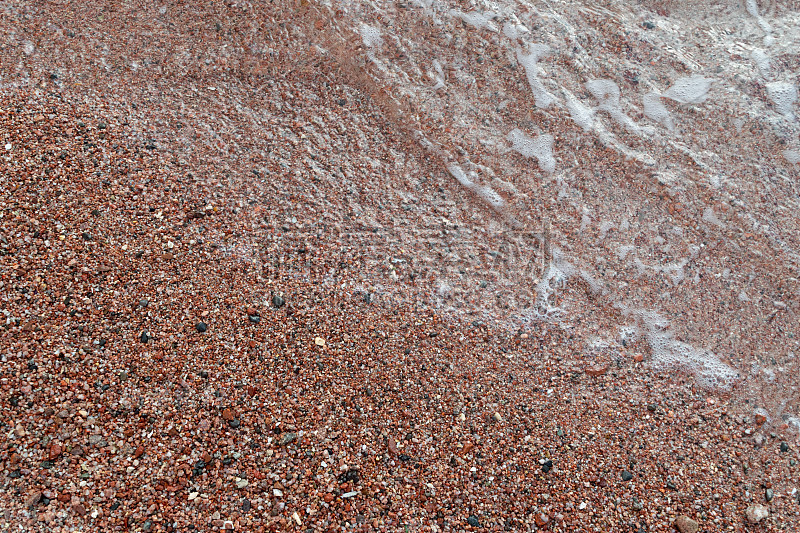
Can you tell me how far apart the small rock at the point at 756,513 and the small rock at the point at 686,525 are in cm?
31

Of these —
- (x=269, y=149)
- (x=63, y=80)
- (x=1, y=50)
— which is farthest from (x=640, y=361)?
(x=1, y=50)

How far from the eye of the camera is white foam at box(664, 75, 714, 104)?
11.4ft

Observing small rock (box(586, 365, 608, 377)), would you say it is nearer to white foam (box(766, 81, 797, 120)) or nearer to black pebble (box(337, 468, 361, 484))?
black pebble (box(337, 468, 361, 484))

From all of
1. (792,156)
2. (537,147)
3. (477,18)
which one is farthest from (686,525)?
(477,18)

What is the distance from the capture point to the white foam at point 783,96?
3.43 meters

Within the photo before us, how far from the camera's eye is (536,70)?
11.4 ft

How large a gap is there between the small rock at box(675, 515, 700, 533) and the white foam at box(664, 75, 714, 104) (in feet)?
8.58

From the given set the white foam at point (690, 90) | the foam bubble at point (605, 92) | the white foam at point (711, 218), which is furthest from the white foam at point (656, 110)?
the white foam at point (711, 218)

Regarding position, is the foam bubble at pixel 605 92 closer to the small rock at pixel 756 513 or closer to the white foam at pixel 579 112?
the white foam at pixel 579 112

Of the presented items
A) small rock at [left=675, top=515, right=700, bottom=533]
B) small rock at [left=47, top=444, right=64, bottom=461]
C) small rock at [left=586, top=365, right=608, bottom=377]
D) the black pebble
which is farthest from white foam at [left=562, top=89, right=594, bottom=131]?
small rock at [left=47, top=444, right=64, bottom=461]

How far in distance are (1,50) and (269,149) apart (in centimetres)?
164

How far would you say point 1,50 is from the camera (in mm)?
2975

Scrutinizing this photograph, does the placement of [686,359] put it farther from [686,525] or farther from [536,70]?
[536,70]

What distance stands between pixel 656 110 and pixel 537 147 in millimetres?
895
